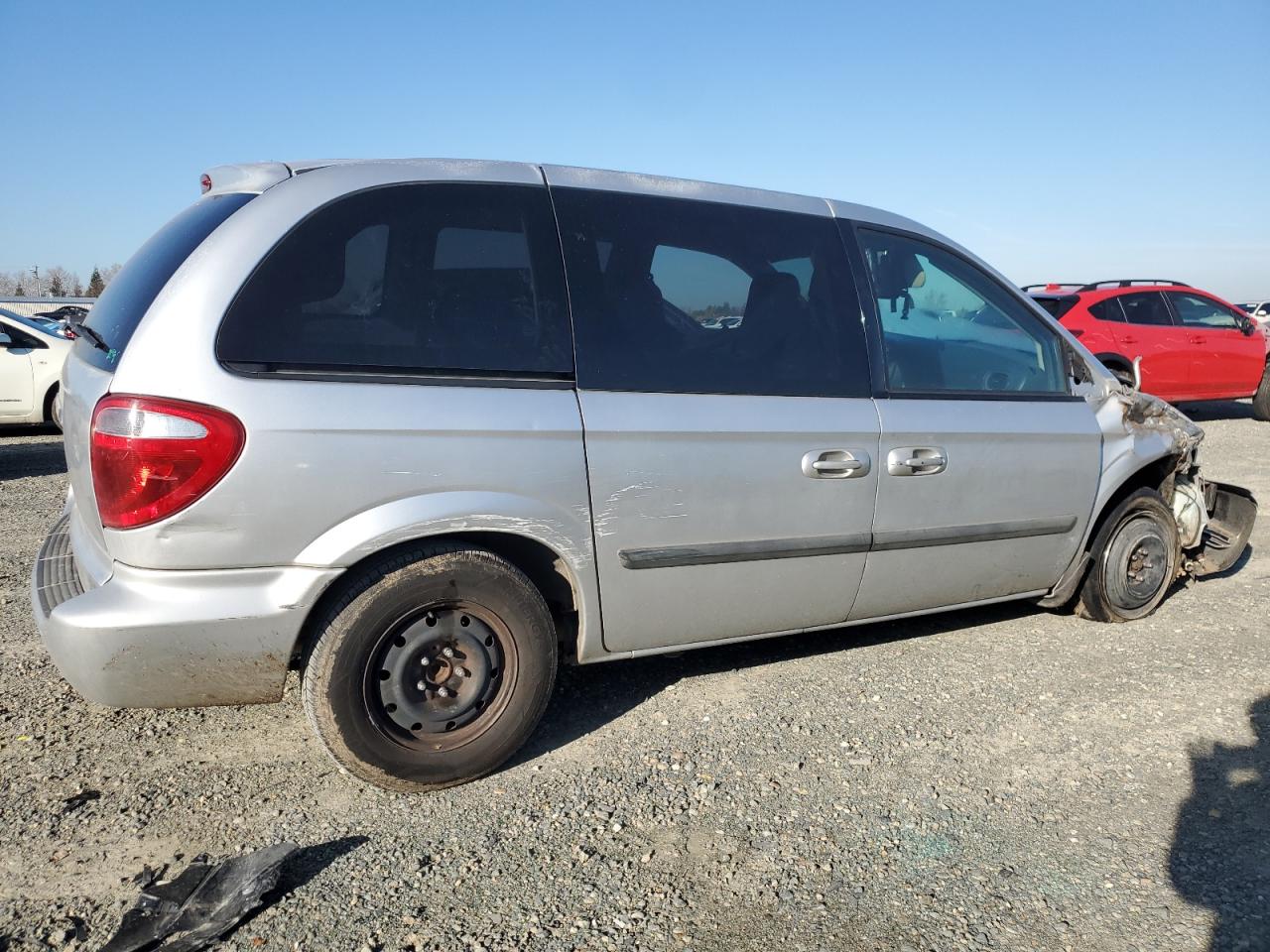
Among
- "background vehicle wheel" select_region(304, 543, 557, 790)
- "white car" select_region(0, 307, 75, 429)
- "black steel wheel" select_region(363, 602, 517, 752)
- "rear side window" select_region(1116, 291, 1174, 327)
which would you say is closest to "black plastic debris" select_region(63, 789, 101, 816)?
"background vehicle wheel" select_region(304, 543, 557, 790)

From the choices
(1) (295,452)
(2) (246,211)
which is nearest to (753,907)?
(1) (295,452)

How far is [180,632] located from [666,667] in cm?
202

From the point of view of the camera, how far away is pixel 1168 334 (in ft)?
38.6

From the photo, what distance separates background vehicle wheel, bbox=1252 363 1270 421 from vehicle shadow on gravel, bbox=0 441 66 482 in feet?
46.0

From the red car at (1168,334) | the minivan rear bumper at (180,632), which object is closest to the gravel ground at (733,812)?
the minivan rear bumper at (180,632)

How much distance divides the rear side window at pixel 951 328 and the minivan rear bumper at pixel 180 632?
233 cm

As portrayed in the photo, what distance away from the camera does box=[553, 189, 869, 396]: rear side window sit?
10.3ft

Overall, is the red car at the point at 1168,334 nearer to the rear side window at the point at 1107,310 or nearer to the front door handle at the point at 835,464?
→ the rear side window at the point at 1107,310

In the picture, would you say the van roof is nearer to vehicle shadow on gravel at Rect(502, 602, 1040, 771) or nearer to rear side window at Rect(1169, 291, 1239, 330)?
vehicle shadow on gravel at Rect(502, 602, 1040, 771)

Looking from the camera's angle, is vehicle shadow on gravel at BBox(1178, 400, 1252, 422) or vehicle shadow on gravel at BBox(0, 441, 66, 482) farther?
vehicle shadow on gravel at BBox(1178, 400, 1252, 422)

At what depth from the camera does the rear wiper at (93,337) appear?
9.41 feet

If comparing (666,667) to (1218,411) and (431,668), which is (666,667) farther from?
(1218,411)

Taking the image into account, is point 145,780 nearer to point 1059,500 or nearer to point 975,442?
point 975,442

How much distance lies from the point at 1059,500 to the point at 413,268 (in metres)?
2.87
